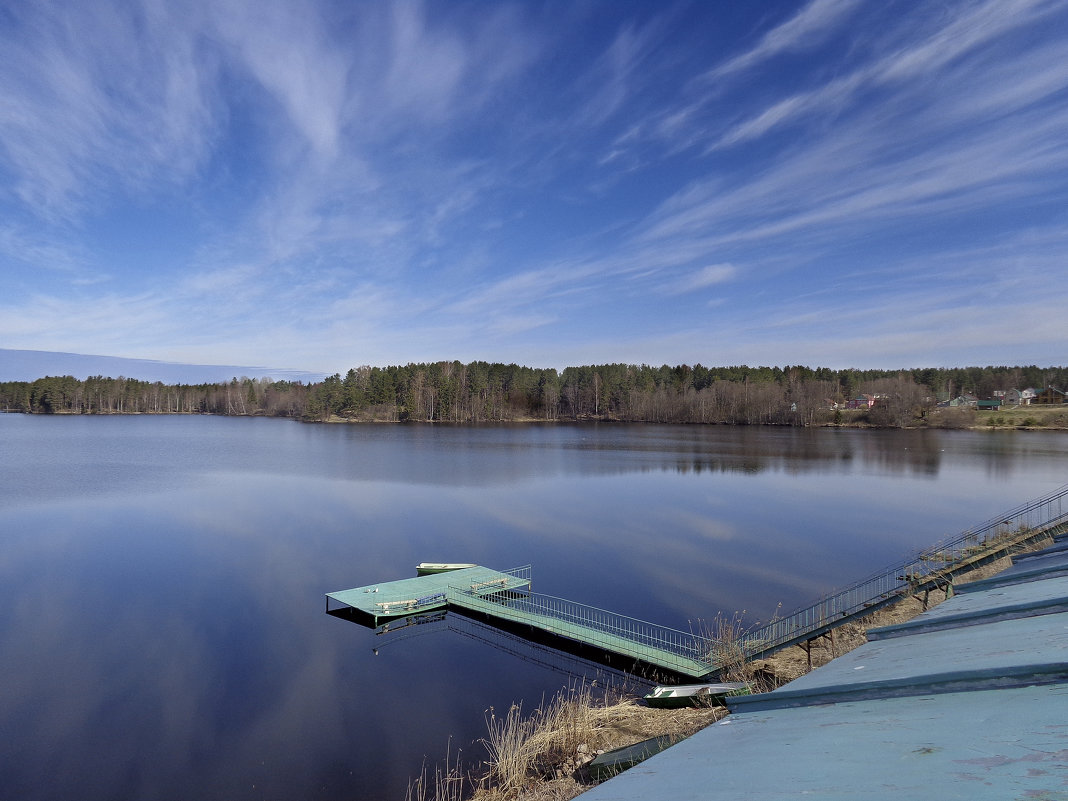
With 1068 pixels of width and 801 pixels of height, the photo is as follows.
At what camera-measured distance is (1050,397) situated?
406ft

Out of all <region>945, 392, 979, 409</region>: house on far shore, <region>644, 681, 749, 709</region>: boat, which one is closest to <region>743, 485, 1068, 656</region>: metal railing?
<region>644, 681, 749, 709</region>: boat

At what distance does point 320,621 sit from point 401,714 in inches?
256

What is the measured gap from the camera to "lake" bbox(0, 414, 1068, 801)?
39.3ft

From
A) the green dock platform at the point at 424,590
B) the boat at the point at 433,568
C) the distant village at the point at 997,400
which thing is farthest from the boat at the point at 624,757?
the distant village at the point at 997,400

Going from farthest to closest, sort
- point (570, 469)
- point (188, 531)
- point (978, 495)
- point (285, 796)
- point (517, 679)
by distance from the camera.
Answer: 1. point (570, 469)
2. point (978, 495)
3. point (188, 531)
4. point (517, 679)
5. point (285, 796)

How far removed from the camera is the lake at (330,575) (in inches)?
472

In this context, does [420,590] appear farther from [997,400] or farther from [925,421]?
[997,400]

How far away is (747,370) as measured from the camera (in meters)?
140

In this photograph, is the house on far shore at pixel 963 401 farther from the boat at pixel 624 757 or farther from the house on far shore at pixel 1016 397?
the boat at pixel 624 757

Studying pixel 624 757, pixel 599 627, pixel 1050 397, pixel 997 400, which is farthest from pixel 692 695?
pixel 1050 397

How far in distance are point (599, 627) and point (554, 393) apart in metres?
116

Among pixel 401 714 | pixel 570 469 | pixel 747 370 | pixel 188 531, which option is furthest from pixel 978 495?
pixel 747 370

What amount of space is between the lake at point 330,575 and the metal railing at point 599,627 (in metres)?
0.76

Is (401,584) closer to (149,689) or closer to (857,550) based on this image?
(149,689)
